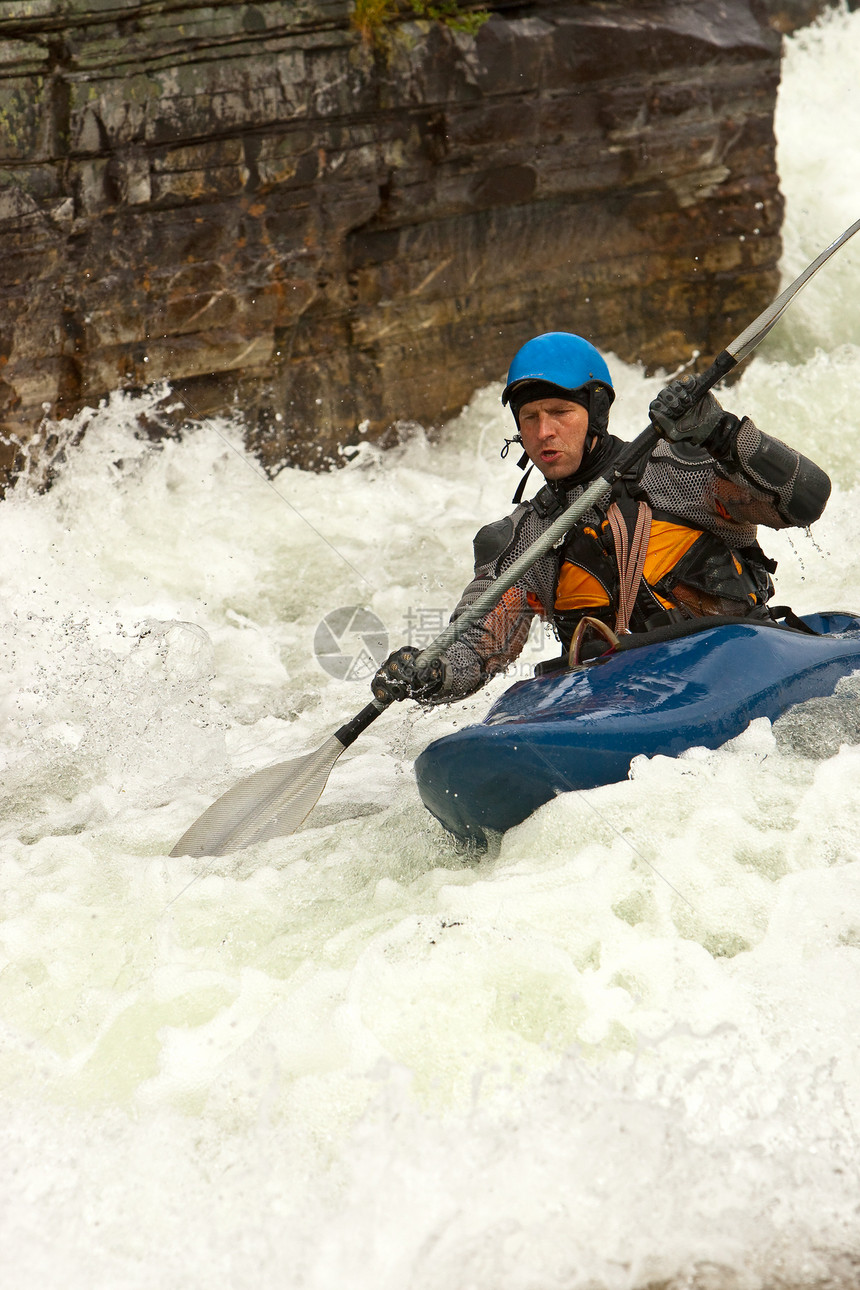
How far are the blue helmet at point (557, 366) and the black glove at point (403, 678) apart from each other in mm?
842

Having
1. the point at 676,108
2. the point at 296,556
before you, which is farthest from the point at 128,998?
the point at 676,108

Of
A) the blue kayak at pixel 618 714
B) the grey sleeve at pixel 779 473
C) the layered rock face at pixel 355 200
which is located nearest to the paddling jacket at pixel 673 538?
the grey sleeve at pixel 779 473

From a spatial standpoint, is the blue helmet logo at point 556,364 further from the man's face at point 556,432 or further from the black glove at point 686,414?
the black glove at point 686,414

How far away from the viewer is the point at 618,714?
2750 mm

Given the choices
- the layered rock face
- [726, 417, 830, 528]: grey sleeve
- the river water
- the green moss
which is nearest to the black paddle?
the river water

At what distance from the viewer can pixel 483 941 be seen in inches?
94.1

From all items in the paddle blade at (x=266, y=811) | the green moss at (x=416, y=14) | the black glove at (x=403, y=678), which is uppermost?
the green moss at (x=416, y=14)

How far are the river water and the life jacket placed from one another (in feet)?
1.46

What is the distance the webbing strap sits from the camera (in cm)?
314

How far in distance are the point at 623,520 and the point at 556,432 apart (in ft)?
1.10

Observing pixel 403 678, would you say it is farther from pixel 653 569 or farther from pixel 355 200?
pixel 355 200

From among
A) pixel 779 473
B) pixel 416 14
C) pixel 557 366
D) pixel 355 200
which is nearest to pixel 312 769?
pixel 557 366

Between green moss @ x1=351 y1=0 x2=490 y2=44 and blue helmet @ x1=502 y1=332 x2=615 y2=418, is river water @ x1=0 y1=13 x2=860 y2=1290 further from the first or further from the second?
green moss @ x1=351 y1=0 x2=490 y2=44

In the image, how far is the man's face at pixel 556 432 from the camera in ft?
10.6
